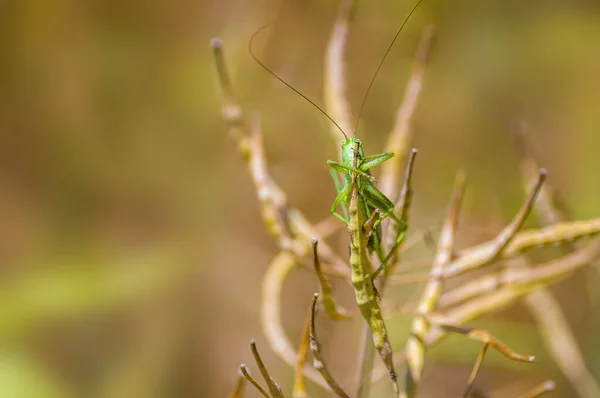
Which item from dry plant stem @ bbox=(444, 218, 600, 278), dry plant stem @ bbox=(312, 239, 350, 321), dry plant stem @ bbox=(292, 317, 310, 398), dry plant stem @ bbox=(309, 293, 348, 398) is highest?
dry plant stem @ bbox=(444, 218, 600, 278)

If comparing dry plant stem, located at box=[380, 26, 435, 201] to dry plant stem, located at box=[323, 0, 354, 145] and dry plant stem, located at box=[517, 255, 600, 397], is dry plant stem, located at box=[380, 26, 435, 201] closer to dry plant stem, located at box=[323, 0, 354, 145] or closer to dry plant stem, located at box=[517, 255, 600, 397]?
dry plant stem, located at box=[323, 0, 354, 145]

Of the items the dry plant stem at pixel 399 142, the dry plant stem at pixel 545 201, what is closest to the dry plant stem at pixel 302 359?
the dry plant stem at pixel 399 142

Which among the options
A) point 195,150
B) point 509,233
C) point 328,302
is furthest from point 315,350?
point 195,150

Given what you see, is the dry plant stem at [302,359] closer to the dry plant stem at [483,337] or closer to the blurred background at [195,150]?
the dry plant stem at [483,337]

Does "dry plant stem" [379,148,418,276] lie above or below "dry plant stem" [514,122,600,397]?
below

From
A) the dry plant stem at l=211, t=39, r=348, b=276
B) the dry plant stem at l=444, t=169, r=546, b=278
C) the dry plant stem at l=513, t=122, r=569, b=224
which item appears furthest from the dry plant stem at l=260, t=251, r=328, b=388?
the dry plant stem at l=513, t=122, r=569, b=224

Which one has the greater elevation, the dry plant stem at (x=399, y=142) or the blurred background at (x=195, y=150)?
the blurred background at (x=195, y=150)

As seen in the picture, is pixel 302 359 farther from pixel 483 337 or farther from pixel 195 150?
pixel 195 150
